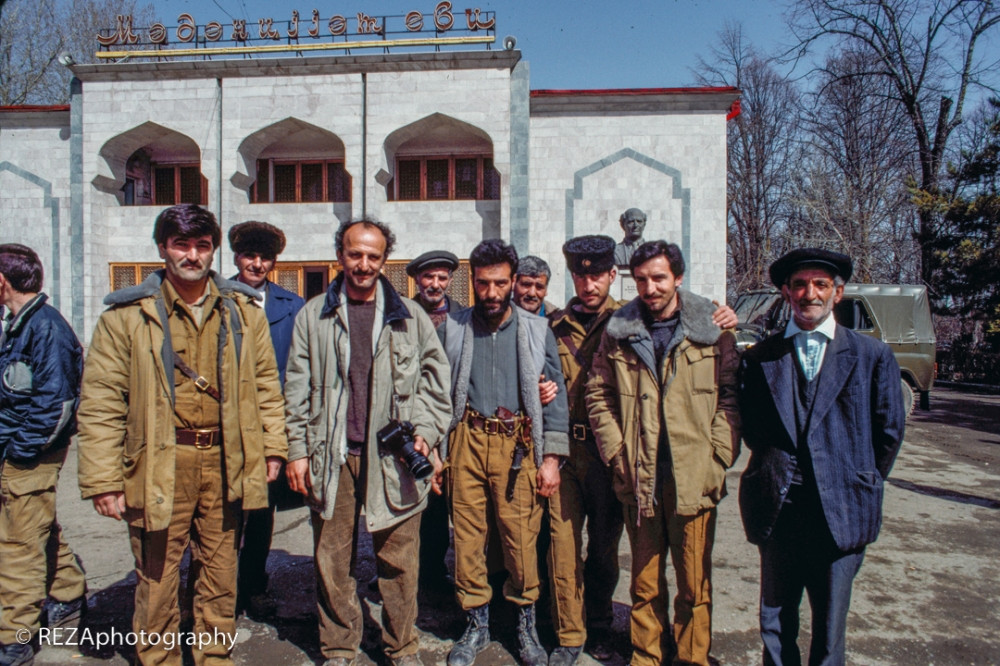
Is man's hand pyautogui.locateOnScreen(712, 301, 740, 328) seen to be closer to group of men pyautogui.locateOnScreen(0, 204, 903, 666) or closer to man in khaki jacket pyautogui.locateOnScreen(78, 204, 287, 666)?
group of men pyautogui.locateOnScreen(0, 204, 903, 666)

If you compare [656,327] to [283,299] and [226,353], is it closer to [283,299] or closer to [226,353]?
[226,353]

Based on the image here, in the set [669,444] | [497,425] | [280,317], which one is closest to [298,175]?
[280,317]

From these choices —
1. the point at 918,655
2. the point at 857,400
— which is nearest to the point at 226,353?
the point at 857,400

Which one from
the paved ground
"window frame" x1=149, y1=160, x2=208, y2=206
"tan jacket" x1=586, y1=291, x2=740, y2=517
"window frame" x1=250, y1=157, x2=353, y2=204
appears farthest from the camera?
"window frame" x1=149, y1=160, x2=208, y2=206

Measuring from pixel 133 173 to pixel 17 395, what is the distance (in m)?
14.2

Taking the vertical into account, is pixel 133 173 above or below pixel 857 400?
above

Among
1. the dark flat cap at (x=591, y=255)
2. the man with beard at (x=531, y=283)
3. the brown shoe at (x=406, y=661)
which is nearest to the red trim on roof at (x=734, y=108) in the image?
the man with beard at (x=531, y=283)

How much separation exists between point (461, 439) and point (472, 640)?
3.33 feet

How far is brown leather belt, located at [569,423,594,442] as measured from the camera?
3229 mm

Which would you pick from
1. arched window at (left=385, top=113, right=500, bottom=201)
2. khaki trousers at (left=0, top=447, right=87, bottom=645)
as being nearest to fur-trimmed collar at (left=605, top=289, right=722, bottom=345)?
khaki trousers at (left=0, top=447, right=87, bottom=645)

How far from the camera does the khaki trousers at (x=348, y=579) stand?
2930 millimetres

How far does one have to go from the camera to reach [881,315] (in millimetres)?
10234

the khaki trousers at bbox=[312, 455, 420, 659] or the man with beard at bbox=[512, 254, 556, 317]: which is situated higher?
the man with beard at bbox=[512, 254, 556, 317]

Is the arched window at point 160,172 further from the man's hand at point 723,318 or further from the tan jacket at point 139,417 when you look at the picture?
the man's hand at point 723,318
